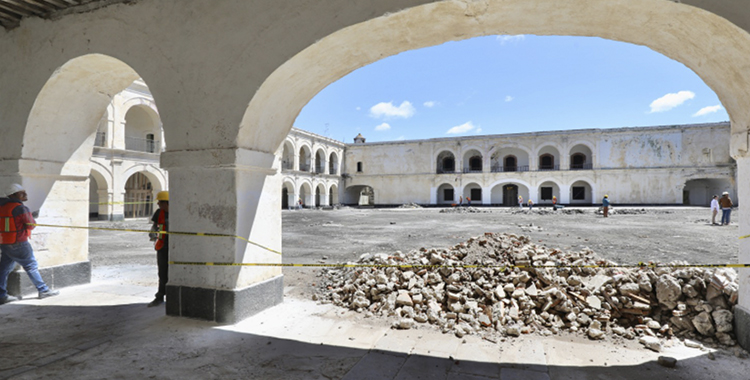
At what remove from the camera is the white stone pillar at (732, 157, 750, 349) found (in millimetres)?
2771

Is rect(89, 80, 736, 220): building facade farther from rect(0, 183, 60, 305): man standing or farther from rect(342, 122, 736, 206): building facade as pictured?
rect(0, 183, 60, 305): man standing

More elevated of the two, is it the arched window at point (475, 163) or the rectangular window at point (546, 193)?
the arched window at point (475, 163)

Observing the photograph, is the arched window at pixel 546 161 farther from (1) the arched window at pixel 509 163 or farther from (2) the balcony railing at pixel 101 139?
(2) the balcony railing at pixel 101 139

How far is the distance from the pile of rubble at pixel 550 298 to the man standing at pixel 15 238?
3.26 metres

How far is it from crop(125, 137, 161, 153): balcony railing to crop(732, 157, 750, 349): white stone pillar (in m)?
22.0

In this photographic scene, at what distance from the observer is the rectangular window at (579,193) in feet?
103

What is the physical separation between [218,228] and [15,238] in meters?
2.44

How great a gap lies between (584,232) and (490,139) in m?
21.1

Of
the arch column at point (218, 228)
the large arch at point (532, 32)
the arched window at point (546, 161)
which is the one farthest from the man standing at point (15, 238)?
the arched window at point (546, 161)

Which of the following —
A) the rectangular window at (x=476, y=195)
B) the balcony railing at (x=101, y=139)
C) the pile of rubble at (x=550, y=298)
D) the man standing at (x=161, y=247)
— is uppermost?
the balcony railing at (x=101, y=139)

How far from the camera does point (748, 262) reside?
278 centimetres

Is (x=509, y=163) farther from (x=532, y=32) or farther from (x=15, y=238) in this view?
(x=15, y=238)

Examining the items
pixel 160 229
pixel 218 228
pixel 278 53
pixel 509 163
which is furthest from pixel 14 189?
pixel 509 163

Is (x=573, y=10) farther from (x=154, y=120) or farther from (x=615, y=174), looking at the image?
(x=615, y=174)
